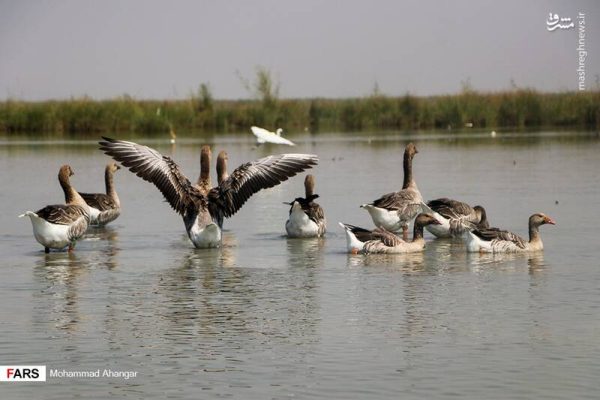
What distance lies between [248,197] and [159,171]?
1185 millimetres

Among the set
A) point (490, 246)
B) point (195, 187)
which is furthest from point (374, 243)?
point (195, 187)

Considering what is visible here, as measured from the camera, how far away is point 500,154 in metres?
33.4

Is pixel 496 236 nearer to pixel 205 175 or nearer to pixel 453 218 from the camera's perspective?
pixel 453 218

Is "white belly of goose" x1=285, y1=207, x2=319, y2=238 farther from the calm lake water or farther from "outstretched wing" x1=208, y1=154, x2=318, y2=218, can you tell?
"outstretched wing" x1=208, y1=154, x2=318, y2=218

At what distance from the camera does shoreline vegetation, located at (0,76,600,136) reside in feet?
171

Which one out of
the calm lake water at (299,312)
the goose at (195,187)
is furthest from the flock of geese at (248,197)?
the calm lake water at (299,312)

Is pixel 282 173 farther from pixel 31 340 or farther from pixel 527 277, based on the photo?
pixel 31 340

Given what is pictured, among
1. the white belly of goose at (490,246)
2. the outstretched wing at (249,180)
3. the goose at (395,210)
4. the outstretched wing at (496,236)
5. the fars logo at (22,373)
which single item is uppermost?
the outstretched wing at (249,180)

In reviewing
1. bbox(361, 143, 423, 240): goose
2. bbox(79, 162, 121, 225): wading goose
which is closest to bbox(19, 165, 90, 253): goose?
bbox(79, 162, 121, 225): wading goose

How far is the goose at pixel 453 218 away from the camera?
16062 mm

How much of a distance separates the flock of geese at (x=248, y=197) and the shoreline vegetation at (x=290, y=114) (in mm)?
33593

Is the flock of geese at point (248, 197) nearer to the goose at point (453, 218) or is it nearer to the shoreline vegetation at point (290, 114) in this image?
the goose at point (453, 218)

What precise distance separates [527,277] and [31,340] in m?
5.37

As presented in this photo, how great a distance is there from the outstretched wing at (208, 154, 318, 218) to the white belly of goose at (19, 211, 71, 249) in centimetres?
191
